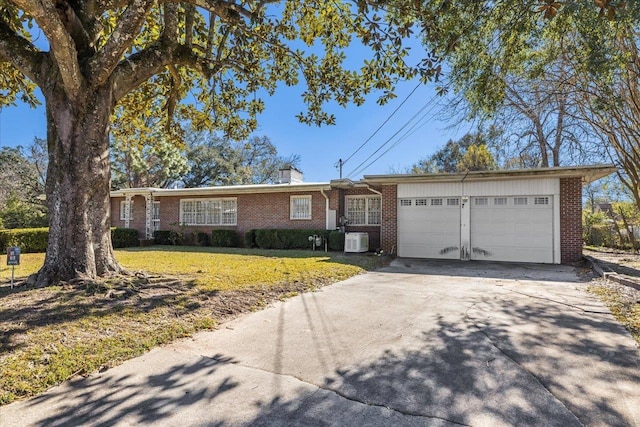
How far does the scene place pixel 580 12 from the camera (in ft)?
19.0

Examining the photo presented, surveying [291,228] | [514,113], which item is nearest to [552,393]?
[514,113]

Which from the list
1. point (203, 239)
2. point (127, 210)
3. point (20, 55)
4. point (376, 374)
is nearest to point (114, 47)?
point (20, 55)

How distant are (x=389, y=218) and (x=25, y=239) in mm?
13647

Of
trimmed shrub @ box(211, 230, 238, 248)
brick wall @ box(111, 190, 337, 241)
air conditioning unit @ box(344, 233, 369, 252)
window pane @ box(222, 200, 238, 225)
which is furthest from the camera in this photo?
window pane @ box(222, 200, 238, 225)

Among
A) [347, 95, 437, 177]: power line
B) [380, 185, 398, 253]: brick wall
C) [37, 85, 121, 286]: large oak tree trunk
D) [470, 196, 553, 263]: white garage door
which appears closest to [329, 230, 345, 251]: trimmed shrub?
[380, 185, 398, 253]: brick wall

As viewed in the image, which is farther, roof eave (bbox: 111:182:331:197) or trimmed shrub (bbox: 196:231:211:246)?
trimmed shrub (bbox: 196:231:211:246)

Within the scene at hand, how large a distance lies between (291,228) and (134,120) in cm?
744

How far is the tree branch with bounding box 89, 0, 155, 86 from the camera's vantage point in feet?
18.2

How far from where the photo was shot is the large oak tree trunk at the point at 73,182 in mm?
5566

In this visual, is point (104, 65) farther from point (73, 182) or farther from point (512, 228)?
point (512, 228)

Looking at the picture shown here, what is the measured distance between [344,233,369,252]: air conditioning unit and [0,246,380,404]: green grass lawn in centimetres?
548

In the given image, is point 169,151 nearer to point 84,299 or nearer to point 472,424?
point 84,299

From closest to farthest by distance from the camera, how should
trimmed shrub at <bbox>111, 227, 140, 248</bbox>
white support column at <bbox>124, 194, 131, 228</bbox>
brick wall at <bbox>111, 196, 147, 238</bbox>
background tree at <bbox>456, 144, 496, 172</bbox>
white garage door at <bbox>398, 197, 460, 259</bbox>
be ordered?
white garage door at <bbox>398, 197, 460, 259</bbox> < trimmed shrub at <bbox>111, 227, 140, 248</bbox> < brick wall at <bbox>111, 196, 147, 238</bbox> < white support column at <bbox>124, 194, 131, 228</bbox> < background tree at <bbox>456, 144, 496, 172</bbox>

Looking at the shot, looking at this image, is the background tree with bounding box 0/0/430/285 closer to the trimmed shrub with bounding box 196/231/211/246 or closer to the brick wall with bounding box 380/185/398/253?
the brick wall with bounding box 380/185/398/253
